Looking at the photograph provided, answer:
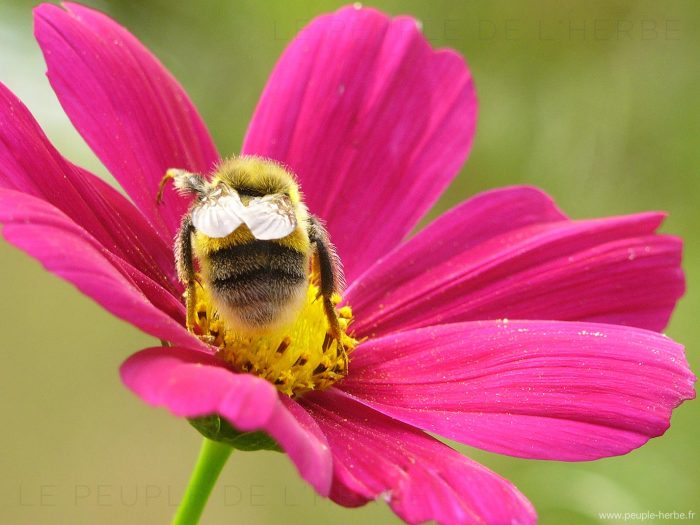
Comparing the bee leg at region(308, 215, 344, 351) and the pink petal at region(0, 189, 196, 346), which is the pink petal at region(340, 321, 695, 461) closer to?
the bee leg at region(308, 215, 344, 351)

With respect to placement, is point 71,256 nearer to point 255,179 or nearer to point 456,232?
point 255,179

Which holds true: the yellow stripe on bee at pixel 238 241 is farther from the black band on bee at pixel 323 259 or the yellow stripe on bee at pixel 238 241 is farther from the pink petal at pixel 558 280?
the pink petal at pixel 558 280

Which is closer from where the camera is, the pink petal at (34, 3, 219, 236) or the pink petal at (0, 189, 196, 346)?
the pink petal at (0, 189, 196, 346)

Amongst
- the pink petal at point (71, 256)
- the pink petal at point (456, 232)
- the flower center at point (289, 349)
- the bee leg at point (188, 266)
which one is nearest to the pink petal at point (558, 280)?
the pink petal at point (456, 232)

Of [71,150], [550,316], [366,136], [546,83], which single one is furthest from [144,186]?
[546,83]

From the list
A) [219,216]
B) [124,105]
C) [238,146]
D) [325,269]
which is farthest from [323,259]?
[238,146]

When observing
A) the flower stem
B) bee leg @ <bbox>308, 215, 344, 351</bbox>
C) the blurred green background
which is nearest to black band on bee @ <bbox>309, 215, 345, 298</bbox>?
bee leg @ <bbox>308, 215, 344, 351</bbox>
